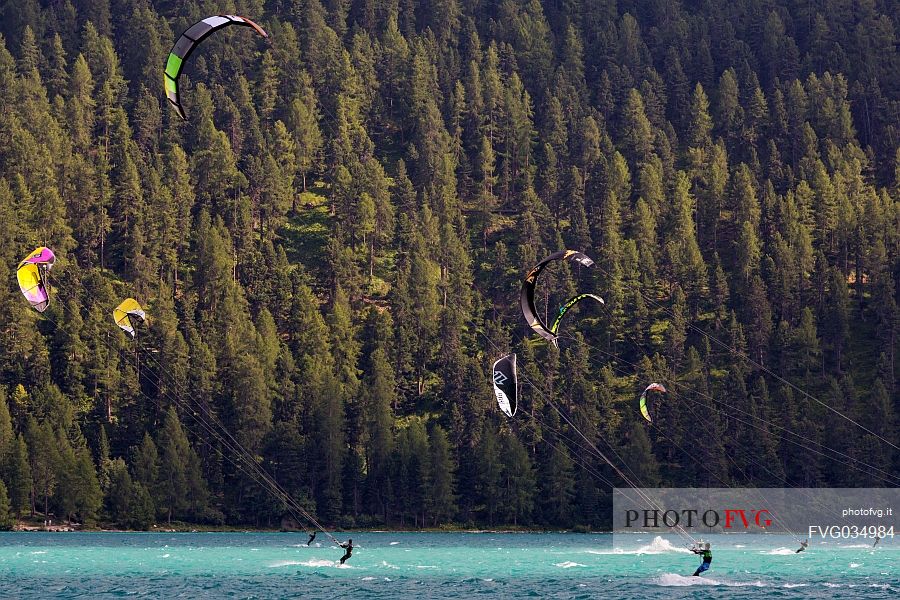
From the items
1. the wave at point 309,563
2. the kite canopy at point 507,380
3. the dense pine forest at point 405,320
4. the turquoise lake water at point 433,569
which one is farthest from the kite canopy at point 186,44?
the dense pine forest at point 405,320

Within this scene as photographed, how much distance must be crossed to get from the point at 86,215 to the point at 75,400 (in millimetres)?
31143

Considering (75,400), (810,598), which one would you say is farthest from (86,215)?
(810,598)

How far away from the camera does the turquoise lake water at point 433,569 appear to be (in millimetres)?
66438

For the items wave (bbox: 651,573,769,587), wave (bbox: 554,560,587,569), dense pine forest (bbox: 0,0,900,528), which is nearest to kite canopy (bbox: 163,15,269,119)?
wave (bbox: 651,573,769,587)

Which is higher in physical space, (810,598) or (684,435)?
(684,435)

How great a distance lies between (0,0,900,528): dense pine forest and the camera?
13825 cm

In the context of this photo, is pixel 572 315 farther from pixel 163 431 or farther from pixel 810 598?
pixel 810 598

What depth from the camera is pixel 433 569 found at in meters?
81.6

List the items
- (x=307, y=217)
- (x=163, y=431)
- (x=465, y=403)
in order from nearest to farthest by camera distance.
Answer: (x=163, y=431) → (x=465, y=403) → (x=307, y=217)

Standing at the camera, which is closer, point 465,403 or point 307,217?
point 465,403

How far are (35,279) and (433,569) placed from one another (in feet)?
99.6

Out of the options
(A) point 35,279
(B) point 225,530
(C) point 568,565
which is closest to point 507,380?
(A) point 35,279

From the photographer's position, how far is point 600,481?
143625 millimetres

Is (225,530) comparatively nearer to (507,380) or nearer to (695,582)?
(695,582)
